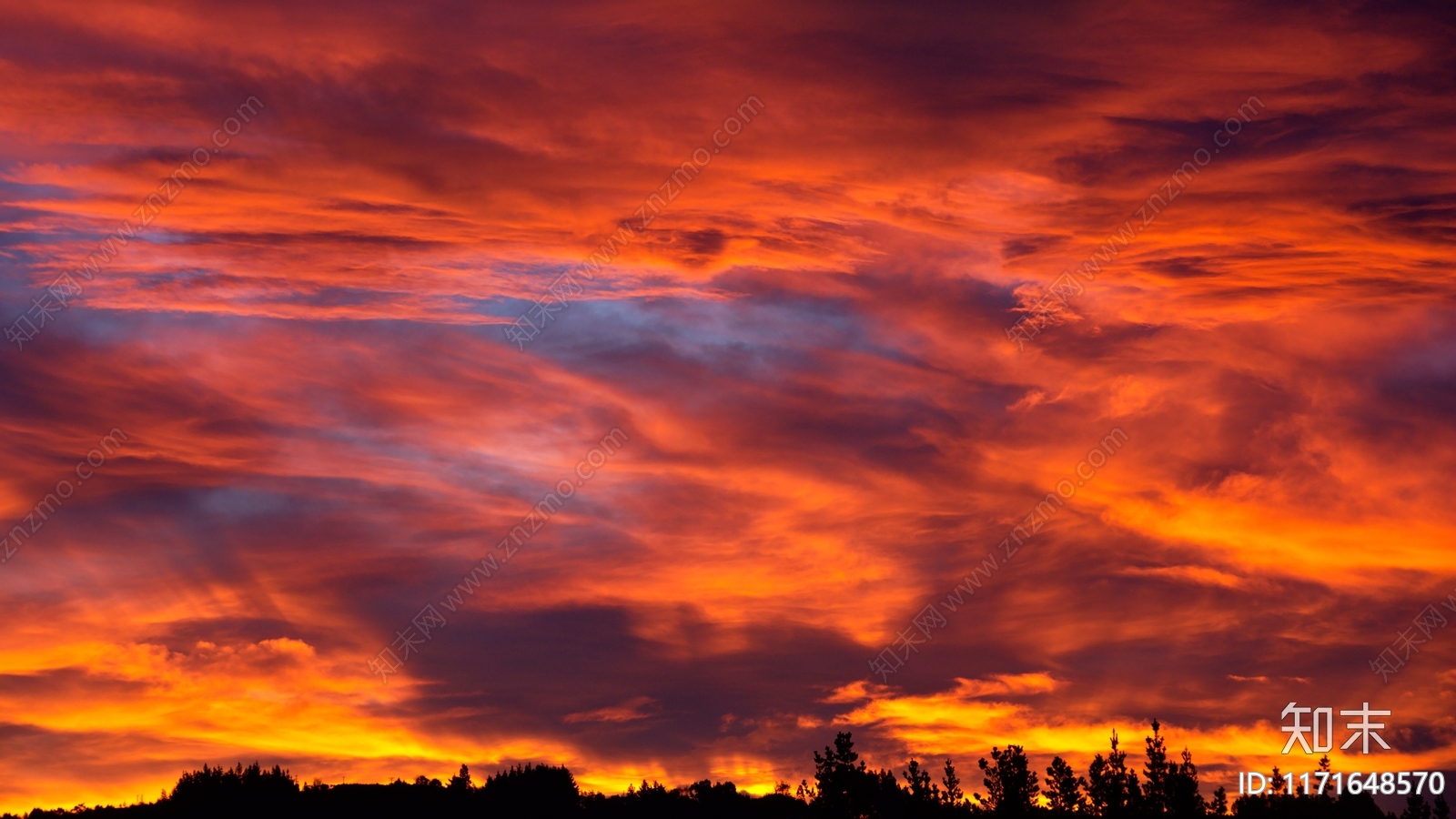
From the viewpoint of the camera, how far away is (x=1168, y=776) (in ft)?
563

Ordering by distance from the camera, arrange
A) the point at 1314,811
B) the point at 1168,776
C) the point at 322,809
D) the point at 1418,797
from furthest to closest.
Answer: the point at 322,809, the point at 1314,811, the point at 1168,776, the point at 1418,797

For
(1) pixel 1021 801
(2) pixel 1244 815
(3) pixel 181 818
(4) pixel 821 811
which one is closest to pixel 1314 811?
(2) pixel 1244 815

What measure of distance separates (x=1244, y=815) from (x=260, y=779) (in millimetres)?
146881

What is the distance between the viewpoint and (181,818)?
19150 cm

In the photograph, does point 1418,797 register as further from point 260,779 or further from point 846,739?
point 260,779

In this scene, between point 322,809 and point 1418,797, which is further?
point 322,809

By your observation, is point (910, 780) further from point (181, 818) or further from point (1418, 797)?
point (181, 818)

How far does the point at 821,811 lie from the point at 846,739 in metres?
12.3

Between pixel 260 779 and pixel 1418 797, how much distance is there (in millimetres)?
160768

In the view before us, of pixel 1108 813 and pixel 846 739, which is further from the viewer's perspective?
pixel 846 739

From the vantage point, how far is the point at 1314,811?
605ft

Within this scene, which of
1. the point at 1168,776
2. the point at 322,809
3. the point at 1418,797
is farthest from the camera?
the point at 322,809

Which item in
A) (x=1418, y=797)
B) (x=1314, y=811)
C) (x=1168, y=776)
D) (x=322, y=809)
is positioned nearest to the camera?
(x=1418, y=797)

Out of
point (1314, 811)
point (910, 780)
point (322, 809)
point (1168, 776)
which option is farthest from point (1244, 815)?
point (322, 809)
